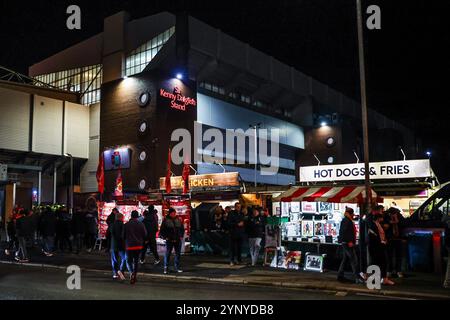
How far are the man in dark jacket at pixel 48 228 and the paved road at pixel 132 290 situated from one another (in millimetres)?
6478

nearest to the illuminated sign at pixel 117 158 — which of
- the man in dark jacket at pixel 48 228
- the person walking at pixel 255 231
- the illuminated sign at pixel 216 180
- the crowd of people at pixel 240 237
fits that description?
the illuminated sign at pixel 216 180

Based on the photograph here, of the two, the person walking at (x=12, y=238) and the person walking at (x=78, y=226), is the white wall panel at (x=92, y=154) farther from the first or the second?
the person walking at (x=78, y=226)

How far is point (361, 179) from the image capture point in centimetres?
2014

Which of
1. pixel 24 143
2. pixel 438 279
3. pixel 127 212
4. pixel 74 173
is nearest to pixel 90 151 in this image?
pixel 74 173

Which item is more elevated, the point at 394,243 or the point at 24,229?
the point at 24,229

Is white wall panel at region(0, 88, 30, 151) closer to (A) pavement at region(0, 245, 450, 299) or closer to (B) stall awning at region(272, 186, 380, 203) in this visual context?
(A) pavement at region(0, 245, 450, 299)

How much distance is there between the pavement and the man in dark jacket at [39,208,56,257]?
1304 mm

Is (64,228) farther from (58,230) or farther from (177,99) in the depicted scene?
(177,99)

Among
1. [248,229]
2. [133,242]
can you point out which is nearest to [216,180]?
[248,229]

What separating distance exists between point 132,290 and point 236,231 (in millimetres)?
5969

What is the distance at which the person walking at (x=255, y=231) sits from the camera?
1659 centimetres

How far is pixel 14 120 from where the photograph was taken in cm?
3953
